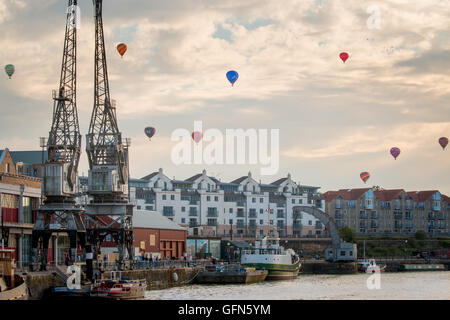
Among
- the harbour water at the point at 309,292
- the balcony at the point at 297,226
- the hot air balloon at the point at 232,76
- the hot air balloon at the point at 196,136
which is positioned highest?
the hot air balloon at the point at 232,76

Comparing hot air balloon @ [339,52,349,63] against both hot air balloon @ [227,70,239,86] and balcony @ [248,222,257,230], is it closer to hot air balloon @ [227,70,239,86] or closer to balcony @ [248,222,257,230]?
hot air balloon @ [227,70,239,86]

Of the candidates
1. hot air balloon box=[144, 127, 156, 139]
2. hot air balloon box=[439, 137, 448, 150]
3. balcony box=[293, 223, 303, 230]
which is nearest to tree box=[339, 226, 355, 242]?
balcony box=[293, 223, 303, 230]

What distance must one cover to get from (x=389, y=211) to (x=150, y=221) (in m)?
85.1

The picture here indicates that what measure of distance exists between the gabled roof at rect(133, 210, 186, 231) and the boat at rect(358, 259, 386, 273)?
29.8m

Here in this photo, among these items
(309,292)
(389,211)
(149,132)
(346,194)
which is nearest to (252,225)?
(346,194)

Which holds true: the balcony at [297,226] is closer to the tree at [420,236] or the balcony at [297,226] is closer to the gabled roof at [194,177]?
the gabled roof at [194,177]

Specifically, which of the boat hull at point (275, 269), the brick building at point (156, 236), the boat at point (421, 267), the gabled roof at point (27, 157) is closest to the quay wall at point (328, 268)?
the boat at point (421, 267)

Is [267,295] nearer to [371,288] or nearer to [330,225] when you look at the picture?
[371,288]

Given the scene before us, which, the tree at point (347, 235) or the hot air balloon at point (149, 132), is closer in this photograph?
the hot air balloon at point (149, 132)

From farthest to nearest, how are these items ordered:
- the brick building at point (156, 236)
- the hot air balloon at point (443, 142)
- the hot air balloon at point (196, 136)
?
the hot air balloon at point (443, 142) < the hot air balloon at point (196, 136) < the brick building at point (156, 236)

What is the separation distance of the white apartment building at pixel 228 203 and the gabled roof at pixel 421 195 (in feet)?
80.1

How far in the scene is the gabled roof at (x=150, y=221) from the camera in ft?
295

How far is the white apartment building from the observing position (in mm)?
133750

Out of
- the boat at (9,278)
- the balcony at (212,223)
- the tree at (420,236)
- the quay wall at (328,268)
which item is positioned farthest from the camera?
the tree at (420,236)
